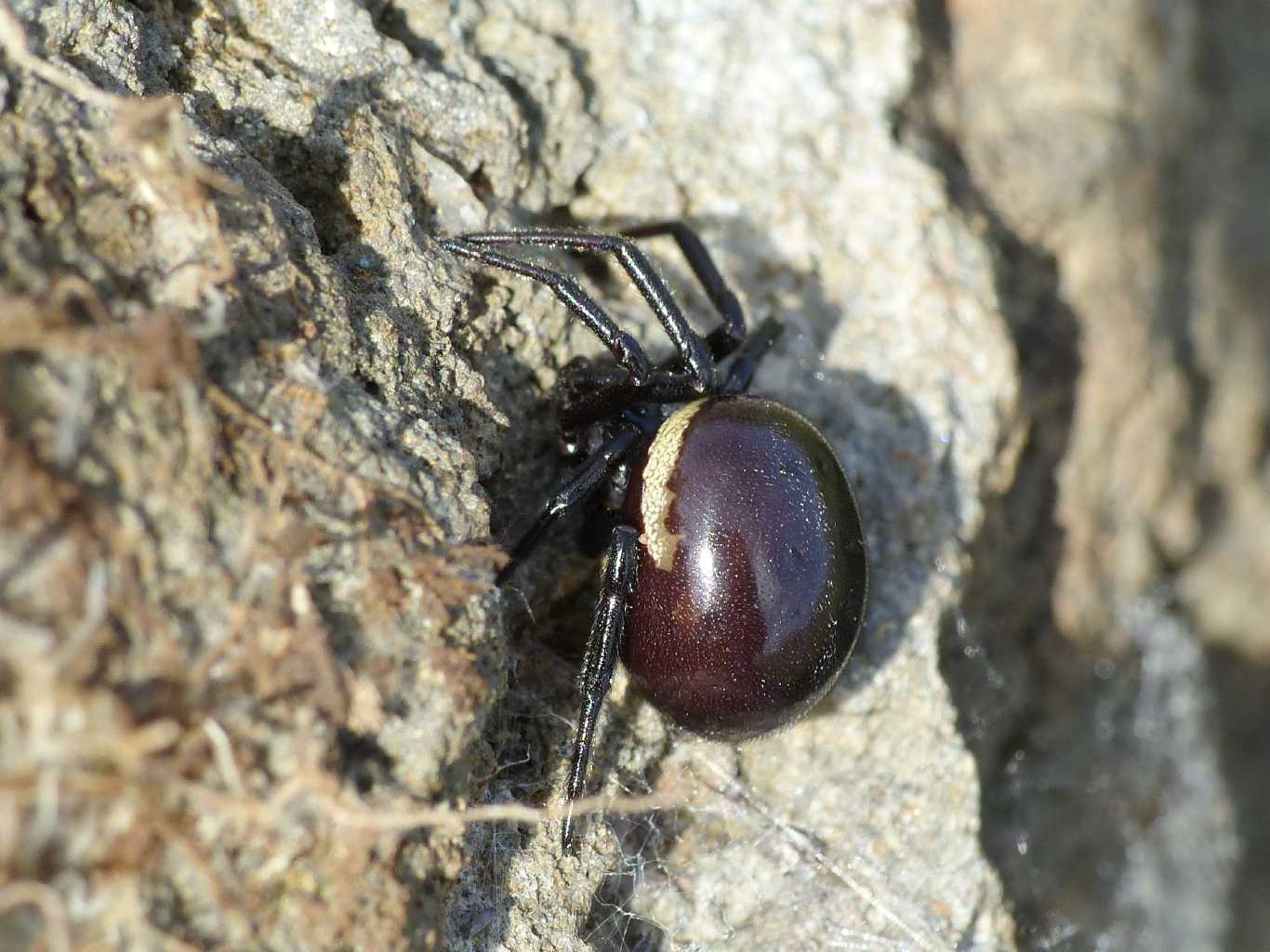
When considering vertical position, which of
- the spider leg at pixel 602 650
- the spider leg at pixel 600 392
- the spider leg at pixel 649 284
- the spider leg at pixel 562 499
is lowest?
the spider leg at pixel 602 650

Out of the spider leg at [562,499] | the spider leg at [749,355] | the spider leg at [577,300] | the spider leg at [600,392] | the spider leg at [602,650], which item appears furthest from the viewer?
the spider leg at [749,355]

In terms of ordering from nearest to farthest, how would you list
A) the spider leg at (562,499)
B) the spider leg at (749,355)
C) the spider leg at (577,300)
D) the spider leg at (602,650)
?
the spider leg at (602,650) → the spider leg at (562,499) → the spider leg at (577,300) → the spider leg at (749,355)

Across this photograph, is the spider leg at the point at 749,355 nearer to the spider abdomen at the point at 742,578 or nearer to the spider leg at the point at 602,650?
the spider abdomen at the point at 742,578

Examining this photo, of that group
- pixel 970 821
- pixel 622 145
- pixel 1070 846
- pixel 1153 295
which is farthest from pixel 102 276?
pixel 1153 295

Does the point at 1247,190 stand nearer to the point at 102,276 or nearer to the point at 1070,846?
the point at 1070,846

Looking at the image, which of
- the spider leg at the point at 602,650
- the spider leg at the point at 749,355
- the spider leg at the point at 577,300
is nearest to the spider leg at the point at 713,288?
the spider leg at the point at 749,355

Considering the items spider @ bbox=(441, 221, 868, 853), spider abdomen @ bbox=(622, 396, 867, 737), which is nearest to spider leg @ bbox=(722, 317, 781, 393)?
spider @ bbox=(441, 221, 868, 853)

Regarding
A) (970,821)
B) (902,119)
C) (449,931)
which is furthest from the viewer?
(902,119)
